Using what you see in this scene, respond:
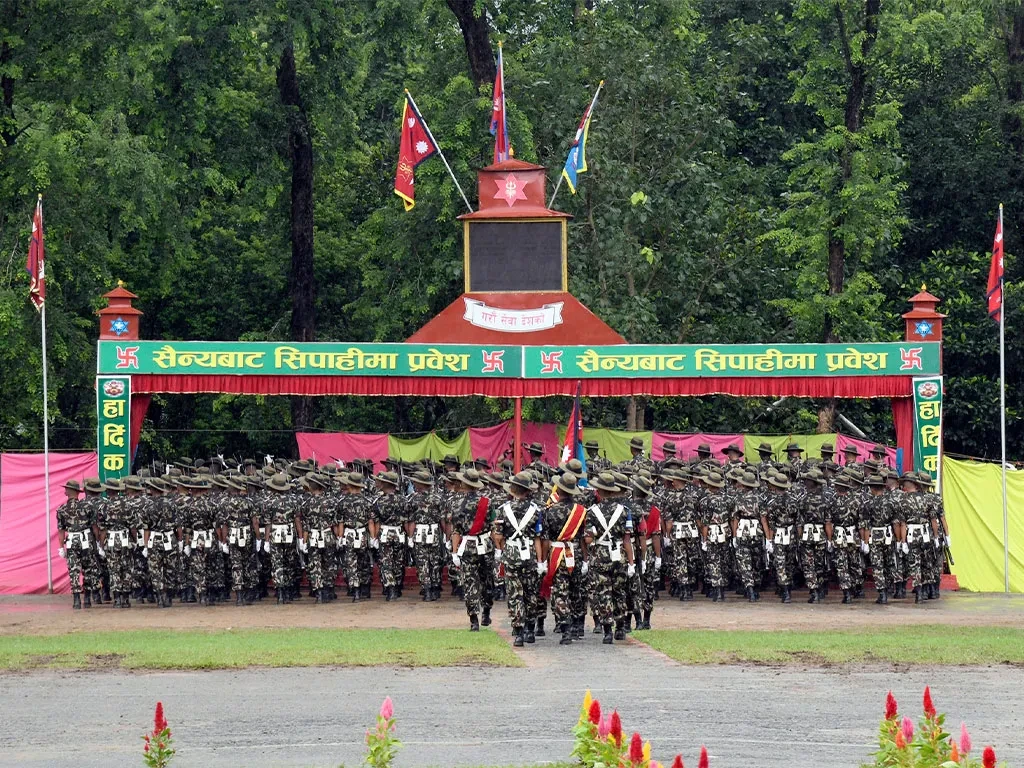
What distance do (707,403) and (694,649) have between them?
62.9 ft

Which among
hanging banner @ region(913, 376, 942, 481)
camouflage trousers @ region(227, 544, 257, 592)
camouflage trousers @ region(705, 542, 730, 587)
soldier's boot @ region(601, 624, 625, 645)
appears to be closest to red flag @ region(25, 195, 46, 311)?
camouflage trousers @ region(227, 544, 257, 592)

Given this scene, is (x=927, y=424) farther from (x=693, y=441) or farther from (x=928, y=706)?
(x=928, y=706)

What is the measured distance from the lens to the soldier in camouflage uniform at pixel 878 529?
71.4 ft

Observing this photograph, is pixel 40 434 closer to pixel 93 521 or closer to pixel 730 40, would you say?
pixel 93 521

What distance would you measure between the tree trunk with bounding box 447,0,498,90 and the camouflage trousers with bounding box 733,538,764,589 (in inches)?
589

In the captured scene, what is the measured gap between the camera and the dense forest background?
102 feet

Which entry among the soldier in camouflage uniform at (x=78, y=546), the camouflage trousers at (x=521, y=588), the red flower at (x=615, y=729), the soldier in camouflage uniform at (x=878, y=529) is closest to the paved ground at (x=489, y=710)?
the camouflage trousers at (x=521, y=588)

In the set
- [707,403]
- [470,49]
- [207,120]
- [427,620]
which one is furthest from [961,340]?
[427,620]

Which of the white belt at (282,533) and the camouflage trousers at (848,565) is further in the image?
the white belt at (282,533)

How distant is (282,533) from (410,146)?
8.62m

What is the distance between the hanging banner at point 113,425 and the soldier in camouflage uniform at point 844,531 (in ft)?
32.3

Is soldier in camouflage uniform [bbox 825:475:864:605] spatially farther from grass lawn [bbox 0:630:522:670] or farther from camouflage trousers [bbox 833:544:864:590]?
grass lawn [bbox 0:630:522:670]

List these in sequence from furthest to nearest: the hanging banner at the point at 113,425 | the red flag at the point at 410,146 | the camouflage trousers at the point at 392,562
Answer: the red flag at the point at 410,146 < the hanging banner at the point at 113,425 < the camouflage trousers at the point at 392,562

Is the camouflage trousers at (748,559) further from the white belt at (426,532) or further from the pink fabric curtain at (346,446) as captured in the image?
the pink fabric curtain at (346,446)
